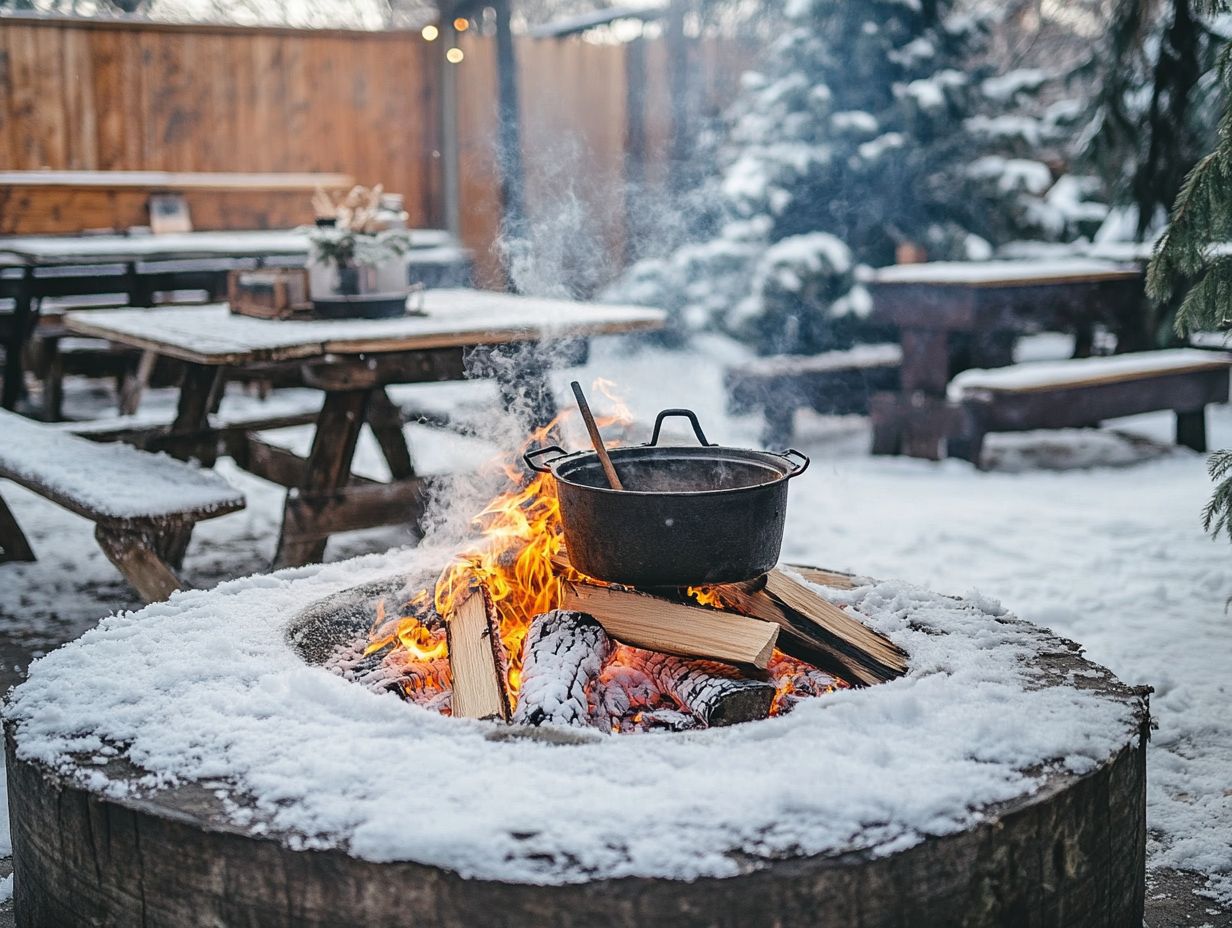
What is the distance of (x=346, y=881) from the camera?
1.54 m

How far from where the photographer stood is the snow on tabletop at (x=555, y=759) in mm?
1542

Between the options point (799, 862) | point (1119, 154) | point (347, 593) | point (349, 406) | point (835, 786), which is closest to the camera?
point (799, 862)

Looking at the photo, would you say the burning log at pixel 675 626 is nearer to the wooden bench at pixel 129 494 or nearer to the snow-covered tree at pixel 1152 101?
the wooden bench at pixel 129 494

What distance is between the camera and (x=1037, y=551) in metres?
4.65

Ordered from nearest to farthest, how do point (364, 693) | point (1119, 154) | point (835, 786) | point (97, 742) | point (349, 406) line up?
point (835, 786) → point (97, 742) → point (364, 693) → point (349, 406) → point (1119, 154)

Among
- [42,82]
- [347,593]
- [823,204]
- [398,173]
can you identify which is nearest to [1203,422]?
[823,204]

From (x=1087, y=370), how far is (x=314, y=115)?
6.88 m

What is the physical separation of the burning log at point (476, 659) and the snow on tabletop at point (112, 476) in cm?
135

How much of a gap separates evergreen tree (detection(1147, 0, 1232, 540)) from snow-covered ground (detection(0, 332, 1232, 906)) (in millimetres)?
679

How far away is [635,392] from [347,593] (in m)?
5.45

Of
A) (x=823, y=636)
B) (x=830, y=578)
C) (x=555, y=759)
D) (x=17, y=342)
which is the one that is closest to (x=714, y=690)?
(x=823, y=636)

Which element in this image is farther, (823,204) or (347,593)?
(823,204)

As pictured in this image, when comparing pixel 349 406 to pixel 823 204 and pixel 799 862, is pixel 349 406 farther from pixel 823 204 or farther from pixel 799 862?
pixel 823 204

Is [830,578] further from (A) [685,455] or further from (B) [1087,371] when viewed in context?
(B) [1087,371]
